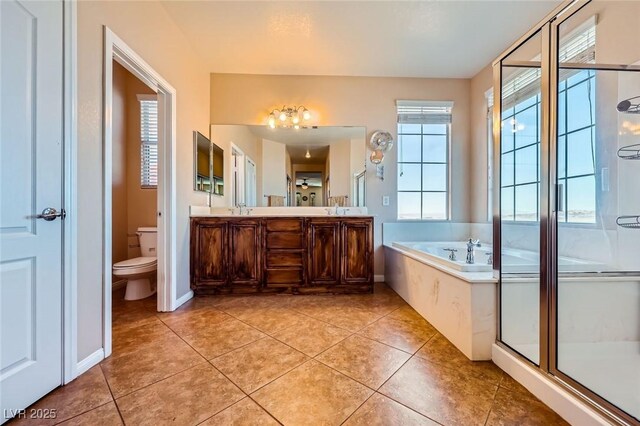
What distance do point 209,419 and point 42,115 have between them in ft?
5.26

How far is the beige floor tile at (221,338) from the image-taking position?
1.60 m

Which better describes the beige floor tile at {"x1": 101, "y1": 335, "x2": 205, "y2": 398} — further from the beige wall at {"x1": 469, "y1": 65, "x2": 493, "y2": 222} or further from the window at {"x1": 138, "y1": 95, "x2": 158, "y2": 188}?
the beige wall at {"x1": 469, "y1": 65, "x2": 493, "y2": 222}

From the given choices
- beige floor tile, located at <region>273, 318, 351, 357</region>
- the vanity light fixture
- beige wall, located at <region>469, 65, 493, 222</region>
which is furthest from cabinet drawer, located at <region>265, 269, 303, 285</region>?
beige wall, located at <region>469, 65, 493, 222</region>

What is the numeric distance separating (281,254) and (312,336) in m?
1.06

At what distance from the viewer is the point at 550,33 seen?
1.28 metres

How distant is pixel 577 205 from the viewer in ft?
5.64

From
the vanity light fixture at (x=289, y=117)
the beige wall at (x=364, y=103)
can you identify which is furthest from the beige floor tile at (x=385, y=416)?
the vanity light fixture at (x=289, y=117)

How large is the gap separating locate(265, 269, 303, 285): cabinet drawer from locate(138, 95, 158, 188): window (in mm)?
1886

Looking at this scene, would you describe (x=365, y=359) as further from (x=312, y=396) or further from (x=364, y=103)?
(x=364, y=103)

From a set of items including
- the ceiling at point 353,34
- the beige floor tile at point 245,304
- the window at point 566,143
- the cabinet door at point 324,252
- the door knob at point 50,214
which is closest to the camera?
the door knob at point 50,214

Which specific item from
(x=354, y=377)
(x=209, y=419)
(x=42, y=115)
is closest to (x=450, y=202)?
(x=354, y=377)

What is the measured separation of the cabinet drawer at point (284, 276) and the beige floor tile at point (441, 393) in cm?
146

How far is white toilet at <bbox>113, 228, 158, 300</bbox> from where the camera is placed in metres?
2.31

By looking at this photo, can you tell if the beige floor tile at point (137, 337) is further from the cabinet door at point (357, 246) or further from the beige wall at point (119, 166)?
the cabinet door at point (357, 246)
